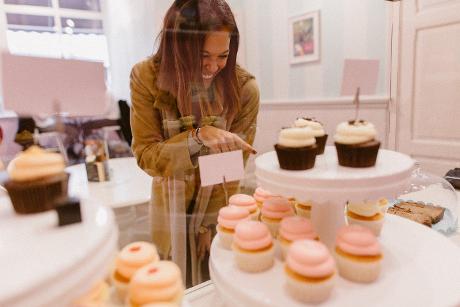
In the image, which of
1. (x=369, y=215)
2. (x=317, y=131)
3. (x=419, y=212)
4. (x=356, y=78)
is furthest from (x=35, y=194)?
(x=419, y=212)

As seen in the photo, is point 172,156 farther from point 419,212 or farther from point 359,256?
point 419,212

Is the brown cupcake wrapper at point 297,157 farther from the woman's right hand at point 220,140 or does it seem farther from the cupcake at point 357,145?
the woman's right hand at point 220,140

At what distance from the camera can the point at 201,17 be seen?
961 millimetres

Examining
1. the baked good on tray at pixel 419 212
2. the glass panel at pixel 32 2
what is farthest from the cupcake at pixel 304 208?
the glass panel at pixel 32 2

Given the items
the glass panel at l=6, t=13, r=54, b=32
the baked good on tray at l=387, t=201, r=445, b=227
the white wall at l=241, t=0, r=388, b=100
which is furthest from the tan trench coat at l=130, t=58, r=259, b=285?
the baked good on tray at l=387, t=201, r=445, b=227

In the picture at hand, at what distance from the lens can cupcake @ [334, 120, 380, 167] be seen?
0.77 m

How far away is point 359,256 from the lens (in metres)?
0.70

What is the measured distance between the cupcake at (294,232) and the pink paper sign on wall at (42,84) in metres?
0.51

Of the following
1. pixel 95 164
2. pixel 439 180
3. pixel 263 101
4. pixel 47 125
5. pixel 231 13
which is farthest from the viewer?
pixel 439 180

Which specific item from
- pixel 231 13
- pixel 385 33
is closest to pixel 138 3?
pixel 231 13

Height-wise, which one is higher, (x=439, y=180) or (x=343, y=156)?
(x=343, y=156)

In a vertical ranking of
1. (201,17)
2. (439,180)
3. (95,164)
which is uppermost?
(201,17)

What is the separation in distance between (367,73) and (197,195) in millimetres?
674

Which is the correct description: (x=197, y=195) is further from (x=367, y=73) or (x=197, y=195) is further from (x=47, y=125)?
(x=367, y=73)
